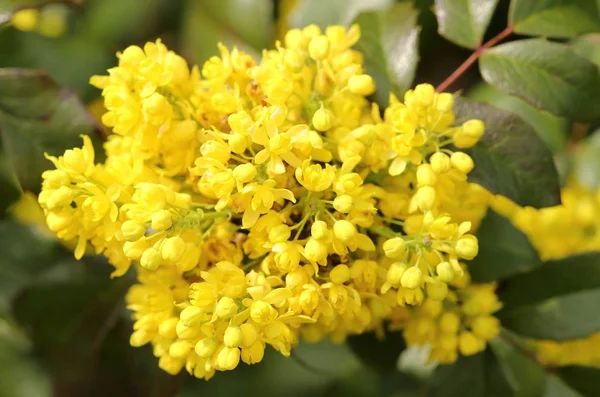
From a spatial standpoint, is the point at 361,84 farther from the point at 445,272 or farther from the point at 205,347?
the point at 205,347

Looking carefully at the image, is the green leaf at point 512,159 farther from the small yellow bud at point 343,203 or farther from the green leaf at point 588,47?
the green leaf at point 588,47

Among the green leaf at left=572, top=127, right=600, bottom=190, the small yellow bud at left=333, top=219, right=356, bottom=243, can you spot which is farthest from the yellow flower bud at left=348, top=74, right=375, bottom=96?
the green leaf at left=572, top=127, right=600, bottom=190

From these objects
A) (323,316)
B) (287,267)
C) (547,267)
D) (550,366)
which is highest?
(287,267)

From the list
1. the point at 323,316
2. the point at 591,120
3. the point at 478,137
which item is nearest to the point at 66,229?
the point at 323,316

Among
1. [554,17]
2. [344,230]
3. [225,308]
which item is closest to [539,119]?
[554,17]

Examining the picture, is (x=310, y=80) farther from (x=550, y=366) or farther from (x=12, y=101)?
(x=550, y=366)

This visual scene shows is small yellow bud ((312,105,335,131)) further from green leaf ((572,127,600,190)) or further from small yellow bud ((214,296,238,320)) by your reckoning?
green leaf ((572,127,600,190))
